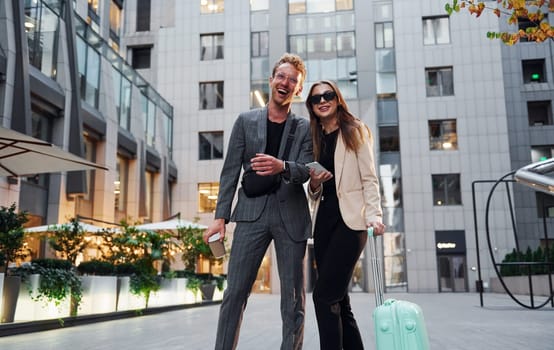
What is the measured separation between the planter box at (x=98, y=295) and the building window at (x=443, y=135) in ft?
84.9

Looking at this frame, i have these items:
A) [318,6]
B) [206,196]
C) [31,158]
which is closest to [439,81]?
[318,6]

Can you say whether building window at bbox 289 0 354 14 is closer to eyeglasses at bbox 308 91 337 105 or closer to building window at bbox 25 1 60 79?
building window at bbox 25 1 60 79

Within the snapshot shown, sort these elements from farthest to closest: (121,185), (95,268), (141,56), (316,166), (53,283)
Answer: (141,56) < (121,185) < (95,268) < (53,283) < (316,166)

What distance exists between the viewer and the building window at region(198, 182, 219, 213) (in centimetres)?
3416

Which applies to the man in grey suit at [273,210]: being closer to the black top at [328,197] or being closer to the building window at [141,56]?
the black top at [328,197]

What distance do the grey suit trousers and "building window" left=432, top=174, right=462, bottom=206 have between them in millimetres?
30782

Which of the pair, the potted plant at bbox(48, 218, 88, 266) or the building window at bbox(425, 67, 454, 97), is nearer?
the potted plant at bbox(48, 218, 88, 266)

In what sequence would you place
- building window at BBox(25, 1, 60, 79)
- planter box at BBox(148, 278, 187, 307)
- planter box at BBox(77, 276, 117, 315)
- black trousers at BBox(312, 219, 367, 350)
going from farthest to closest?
building window at BBox(25, 1, 60, 79), planter box at BBox(148, 278, 187, 307), planter box at BBox(77, 276, 117, 315), black trousers at BBox(312, 219, 367, 350)

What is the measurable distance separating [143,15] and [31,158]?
33366mm

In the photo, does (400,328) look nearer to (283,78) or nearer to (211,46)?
(283,78)

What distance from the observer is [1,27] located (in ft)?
51.3

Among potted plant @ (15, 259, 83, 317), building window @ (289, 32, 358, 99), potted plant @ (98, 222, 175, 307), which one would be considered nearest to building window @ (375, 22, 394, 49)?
building window @ (289, 32, 358, 99)

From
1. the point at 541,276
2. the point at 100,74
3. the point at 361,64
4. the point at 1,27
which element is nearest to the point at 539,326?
the point at 541,276

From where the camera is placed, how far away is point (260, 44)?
35594 millimetres
